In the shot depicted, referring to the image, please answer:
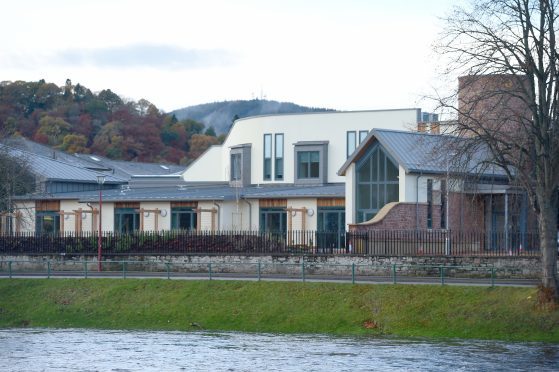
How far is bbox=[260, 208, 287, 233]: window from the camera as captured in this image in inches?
2547

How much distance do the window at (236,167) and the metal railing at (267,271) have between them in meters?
24.2

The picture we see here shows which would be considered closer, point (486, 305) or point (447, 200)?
point (486, 305)

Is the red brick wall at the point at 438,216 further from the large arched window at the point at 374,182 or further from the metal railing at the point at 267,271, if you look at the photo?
the metal railing at the point at 267,271

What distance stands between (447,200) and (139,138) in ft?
287

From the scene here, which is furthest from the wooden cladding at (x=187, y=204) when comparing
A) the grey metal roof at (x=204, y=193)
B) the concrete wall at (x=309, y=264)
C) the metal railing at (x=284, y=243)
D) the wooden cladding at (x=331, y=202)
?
the concrete wall at (x=309, y=264)

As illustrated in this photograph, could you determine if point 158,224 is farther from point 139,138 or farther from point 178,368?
point 139,138

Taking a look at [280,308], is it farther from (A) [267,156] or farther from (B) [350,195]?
(A) [267,156]

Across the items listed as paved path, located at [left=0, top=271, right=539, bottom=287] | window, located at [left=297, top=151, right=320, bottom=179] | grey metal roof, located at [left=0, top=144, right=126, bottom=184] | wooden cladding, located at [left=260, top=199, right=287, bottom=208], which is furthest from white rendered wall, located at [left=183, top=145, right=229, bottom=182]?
paved path, located at [left=0, top=271, right=539, bottom=287]

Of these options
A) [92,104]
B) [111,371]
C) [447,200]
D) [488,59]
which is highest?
[92,104]

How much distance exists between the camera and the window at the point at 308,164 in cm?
7088

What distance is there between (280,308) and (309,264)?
7.02 metres

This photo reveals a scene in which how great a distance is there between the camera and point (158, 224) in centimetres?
6612

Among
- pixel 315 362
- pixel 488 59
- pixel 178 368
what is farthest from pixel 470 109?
pixel 178 368

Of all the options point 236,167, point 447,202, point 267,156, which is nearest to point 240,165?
point 236,167
